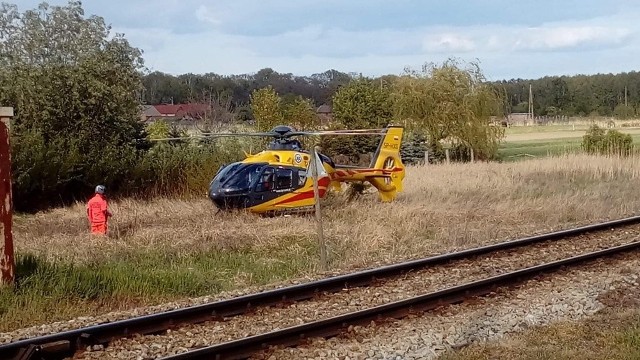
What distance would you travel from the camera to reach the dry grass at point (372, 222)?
13672 mm

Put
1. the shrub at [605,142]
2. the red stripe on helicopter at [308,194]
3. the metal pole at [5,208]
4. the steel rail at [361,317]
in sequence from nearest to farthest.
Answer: the steel rail at [361,317] → the metal pole at [5,208] → the red stripe on helicopter at [308,194] → the shrub at [605,142]

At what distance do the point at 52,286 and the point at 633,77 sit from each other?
4989 inches

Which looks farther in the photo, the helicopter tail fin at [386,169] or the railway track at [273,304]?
the helicopter tail fin at [386,169]

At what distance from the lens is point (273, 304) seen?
30.1 feet

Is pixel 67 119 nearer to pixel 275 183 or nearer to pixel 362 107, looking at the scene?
pixel 275 183

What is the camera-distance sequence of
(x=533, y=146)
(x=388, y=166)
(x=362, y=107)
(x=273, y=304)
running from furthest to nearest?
(x=533, y=146) < (x=362, y=107) < (x=388, y=166) < (x=273, y=304)

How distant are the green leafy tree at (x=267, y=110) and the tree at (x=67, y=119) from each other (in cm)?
1857

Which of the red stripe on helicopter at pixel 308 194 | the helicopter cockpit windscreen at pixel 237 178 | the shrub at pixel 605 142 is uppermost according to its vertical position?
the helicopter cockpit windscreen at pixel 237 178

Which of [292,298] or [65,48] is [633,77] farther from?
[292,298]

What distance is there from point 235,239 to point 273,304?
5.06 meters

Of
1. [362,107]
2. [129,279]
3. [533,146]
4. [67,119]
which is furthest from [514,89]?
[129,279]

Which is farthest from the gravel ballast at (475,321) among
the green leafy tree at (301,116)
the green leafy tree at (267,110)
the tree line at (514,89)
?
the tree line at (514,89)

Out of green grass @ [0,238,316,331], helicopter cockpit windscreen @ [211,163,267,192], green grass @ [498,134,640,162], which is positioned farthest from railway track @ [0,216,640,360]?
green grass @ [498,134,640,162]

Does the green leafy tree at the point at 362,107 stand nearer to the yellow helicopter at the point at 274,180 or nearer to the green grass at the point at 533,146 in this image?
the green grass at the point at 533,146
